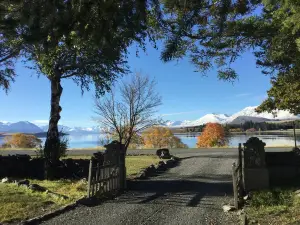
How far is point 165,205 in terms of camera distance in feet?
29.3

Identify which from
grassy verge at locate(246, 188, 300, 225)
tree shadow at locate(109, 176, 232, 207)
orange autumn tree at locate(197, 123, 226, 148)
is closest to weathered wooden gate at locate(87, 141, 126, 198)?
tree shadow at locate(109, 176, 232, 207)

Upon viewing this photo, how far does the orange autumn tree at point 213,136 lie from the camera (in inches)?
2302

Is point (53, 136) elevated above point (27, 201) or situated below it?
above

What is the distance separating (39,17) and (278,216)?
5974 millimetres

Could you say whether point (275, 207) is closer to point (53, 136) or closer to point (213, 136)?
point (53, 136)

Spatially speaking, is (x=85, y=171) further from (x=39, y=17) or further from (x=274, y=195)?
(x=39, y=17)

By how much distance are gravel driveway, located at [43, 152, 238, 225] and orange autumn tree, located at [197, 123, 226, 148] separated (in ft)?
148

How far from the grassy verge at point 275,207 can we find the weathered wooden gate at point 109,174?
4248mm

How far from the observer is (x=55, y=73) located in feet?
49.2

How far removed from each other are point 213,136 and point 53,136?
46.3 metres

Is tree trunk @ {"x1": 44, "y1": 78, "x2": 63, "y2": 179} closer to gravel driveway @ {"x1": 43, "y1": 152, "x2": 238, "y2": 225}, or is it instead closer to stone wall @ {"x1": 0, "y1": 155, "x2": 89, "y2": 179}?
stone wall @ {"x1": 0, "y1": 155, "x2": 89, "y2": 179}

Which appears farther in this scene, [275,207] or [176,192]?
[176,192]

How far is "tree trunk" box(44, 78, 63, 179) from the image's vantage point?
1545 cm

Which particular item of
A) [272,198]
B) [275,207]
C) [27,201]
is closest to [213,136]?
[272,198]
